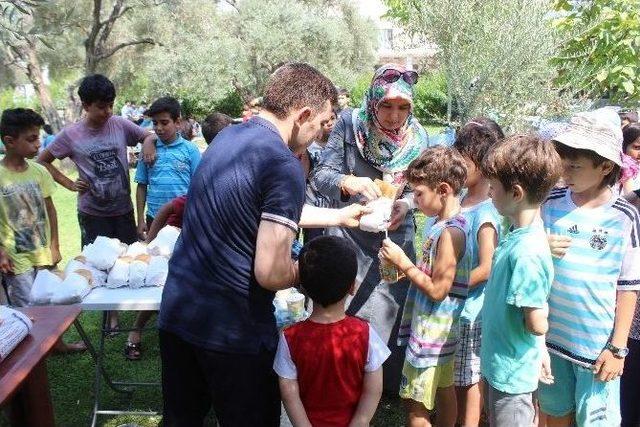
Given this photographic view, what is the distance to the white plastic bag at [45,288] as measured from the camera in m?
2.83

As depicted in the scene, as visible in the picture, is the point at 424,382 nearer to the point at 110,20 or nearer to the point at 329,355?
the point at 329,355

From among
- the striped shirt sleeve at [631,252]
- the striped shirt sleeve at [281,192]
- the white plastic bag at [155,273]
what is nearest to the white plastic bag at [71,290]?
the white plastic bag at [155,273]

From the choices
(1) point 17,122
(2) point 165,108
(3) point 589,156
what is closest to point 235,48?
(2) point 165,108

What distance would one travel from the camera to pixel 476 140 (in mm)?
2744

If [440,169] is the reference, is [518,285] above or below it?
below

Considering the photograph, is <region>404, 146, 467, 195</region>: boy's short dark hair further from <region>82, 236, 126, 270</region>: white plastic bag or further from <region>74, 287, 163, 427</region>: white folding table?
<region>82, 236, 126, 270</region>: white plastic bag

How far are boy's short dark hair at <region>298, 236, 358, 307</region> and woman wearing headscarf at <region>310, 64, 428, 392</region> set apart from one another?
0.83m

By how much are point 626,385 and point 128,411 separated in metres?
2.58

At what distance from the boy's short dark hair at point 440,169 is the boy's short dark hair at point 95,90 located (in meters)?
2.57

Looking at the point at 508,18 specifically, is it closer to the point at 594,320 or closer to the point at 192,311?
the point at 594,320

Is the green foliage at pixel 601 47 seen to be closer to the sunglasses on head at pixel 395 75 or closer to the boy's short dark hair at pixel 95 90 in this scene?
the sunglasses on head at pixel 395 75

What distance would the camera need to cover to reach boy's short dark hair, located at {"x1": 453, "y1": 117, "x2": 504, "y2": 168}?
270cm

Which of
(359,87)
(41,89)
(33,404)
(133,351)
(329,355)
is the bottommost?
(359,87)

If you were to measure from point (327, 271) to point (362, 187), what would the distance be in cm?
89
